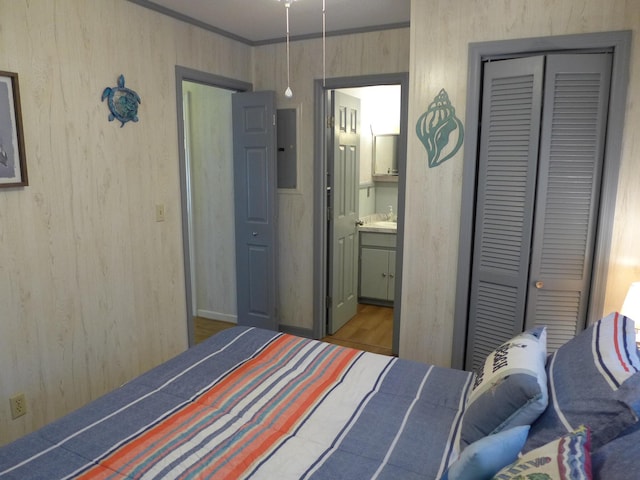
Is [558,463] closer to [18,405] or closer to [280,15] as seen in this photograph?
[18,405]

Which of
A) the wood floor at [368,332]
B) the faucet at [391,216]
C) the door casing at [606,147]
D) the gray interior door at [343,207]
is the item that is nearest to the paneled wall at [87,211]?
the gray interior door at [343,207]

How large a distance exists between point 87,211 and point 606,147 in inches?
112

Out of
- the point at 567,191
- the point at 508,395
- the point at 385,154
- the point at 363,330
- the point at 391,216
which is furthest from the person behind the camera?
the point at 391,216

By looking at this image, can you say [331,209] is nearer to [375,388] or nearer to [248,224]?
[248,224]

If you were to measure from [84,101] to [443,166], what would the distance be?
2091mm

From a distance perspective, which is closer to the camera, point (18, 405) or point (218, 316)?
point (18, 405)

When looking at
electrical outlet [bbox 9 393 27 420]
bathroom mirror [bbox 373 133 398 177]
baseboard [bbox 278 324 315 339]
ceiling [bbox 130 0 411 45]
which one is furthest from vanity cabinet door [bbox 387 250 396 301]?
electrical outlet [bbox 9 393 27 420]

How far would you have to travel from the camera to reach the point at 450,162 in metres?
2.62

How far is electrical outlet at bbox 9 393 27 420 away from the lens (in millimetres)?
2270

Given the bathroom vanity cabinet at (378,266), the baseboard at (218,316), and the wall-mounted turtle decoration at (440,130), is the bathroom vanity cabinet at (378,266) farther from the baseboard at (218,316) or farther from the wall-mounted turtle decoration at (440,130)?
the wall-mounted turtle decoration at (440,130)

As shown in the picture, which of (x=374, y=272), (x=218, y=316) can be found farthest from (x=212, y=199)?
(x=374, y=272)

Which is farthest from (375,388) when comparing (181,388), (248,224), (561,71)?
(248,224)

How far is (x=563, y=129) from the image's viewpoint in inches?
92.6

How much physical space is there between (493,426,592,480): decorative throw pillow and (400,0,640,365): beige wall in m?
1.62
